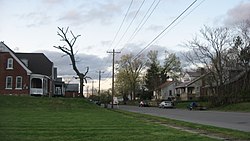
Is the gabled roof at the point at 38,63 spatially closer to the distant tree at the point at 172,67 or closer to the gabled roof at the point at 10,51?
the gabled roof at the point at 10,51

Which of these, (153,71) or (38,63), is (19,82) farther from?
(153,71)

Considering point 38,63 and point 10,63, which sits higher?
point 38,63

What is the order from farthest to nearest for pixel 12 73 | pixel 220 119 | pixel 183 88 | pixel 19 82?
pixel 183 88 < pixel 19 82 < pixel 12 73 < pixel 220 119

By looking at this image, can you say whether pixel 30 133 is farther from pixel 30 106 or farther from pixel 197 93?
pixel 197 93

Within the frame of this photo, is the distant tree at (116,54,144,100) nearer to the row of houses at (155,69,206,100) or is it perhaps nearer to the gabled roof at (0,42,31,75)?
the row of houses at (155,69,206,100)

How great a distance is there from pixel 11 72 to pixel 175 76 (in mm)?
70261

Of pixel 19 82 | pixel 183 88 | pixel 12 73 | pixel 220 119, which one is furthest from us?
pixel 183 88

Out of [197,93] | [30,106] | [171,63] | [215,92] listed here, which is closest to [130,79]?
[171,63]

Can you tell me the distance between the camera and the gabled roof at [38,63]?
66938mm

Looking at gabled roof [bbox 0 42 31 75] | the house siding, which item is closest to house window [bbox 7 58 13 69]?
the house siding

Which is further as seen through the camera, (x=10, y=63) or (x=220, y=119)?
(x=10, y=63)

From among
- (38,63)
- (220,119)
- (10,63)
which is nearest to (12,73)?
(10,63)

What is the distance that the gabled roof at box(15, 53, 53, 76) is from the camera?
66938mm

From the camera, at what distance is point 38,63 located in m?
68.6
